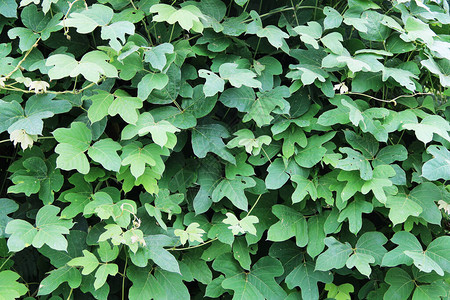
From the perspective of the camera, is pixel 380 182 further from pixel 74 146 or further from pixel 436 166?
pixel 74 146

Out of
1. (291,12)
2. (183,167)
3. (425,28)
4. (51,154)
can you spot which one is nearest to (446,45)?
(425,28)

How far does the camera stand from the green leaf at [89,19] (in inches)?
63.3

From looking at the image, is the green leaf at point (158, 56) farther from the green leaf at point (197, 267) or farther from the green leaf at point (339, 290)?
the green leaf at point (339, 290)

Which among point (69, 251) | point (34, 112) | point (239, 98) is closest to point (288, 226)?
point (239, 98)

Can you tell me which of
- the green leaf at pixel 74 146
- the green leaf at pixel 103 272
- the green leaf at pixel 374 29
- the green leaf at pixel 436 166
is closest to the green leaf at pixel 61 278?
the green leaf at pixel 103 272

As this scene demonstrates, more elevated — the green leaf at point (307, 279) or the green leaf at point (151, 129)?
the green leaf at point (151, 129)

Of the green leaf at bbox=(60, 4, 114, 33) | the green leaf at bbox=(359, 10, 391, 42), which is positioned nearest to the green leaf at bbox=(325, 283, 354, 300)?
the green leaf at bbox=(359, 10, 391, 42)

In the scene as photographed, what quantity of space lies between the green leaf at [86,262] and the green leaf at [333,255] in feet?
2.82

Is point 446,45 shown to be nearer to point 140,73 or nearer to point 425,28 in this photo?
point 425,28

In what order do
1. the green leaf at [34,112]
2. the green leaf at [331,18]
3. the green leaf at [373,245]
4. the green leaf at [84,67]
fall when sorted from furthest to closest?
the green leaf at [331,18]
the green leaf at [373,245]
the green leaf at [34,112]
the green leaf at [84,67]

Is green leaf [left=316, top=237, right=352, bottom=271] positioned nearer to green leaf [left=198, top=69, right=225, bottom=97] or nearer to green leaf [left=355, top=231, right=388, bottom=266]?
green leaf [left=355, top=231, right=388, bottom=266]

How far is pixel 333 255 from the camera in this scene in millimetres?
1747

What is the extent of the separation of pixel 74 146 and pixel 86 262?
44cm

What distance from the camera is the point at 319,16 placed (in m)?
2.05
